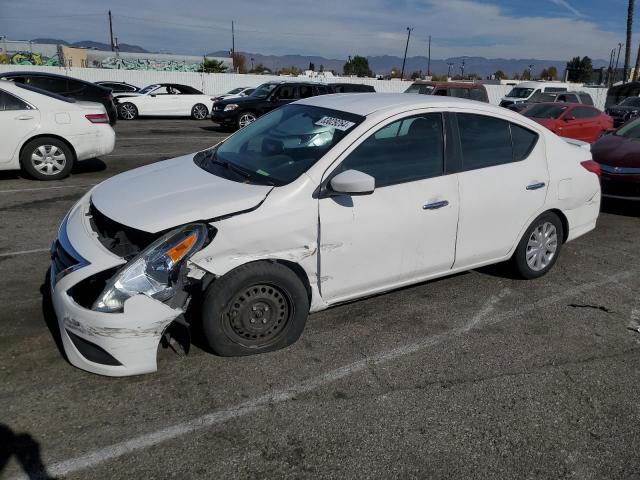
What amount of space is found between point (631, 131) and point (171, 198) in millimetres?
7886

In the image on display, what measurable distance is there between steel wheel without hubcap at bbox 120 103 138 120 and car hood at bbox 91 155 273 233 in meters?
17.5

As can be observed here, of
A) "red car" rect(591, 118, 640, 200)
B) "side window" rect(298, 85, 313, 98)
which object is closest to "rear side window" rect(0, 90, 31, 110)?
"red car" rect(591, 118, 640, 200)

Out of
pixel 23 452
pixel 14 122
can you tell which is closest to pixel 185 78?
pixel 14 122

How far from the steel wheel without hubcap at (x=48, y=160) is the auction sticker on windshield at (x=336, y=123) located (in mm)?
5946

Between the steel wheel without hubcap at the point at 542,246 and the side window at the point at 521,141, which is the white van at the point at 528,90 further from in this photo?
the side window at the point at 521,141

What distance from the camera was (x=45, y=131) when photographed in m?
8.28

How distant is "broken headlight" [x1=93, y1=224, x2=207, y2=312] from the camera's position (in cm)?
309

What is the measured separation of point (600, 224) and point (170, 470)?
21.8ft

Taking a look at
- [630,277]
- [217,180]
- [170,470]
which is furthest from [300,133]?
[630,277]

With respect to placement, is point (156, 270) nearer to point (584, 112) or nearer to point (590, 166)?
point (590, 166)

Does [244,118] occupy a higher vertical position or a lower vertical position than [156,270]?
lower

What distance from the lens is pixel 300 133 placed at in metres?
4.23

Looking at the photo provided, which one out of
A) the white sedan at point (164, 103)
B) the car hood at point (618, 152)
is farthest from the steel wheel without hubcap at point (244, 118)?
the car hood at point (618, 152)

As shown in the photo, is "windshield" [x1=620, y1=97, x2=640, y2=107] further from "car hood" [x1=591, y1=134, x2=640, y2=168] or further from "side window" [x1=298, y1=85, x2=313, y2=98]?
"car hood" [x1=591, y1=134, x2=640, y2=168]
